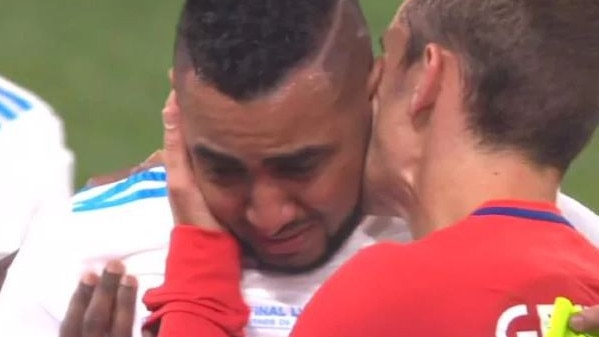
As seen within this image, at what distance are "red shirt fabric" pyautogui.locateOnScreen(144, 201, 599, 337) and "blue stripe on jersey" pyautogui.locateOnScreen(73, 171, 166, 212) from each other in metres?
0.64

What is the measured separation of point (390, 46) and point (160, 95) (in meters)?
2.94

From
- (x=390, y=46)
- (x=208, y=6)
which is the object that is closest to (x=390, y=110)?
(x=390, y=46)

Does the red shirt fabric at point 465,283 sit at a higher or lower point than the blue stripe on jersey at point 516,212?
lower

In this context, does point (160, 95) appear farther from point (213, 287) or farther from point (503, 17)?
point (503, 17)

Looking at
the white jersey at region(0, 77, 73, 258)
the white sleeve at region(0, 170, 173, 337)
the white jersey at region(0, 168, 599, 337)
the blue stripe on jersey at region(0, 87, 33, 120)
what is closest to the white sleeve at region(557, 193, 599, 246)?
the white jersey at region(0, 168, 599, 337)

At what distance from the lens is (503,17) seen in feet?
5.87

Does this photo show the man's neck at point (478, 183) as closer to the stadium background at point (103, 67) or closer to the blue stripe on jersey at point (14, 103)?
the blue stripe on jersey at point (14, 103)

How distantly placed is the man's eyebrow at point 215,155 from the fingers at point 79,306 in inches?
9.3

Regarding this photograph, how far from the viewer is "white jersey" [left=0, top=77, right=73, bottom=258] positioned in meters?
2.55

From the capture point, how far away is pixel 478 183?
1.78 metres

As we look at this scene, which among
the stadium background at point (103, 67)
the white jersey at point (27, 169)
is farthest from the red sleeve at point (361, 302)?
the stadium background at point (103, 67)

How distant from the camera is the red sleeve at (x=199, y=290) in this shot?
6.78 ft

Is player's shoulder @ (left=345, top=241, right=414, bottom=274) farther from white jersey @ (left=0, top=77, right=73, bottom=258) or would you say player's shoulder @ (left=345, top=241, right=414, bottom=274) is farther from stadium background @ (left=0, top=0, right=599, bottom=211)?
stadium background @ (left=0, top=0, right=599, bottom=211)

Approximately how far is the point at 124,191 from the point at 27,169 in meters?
0.35
